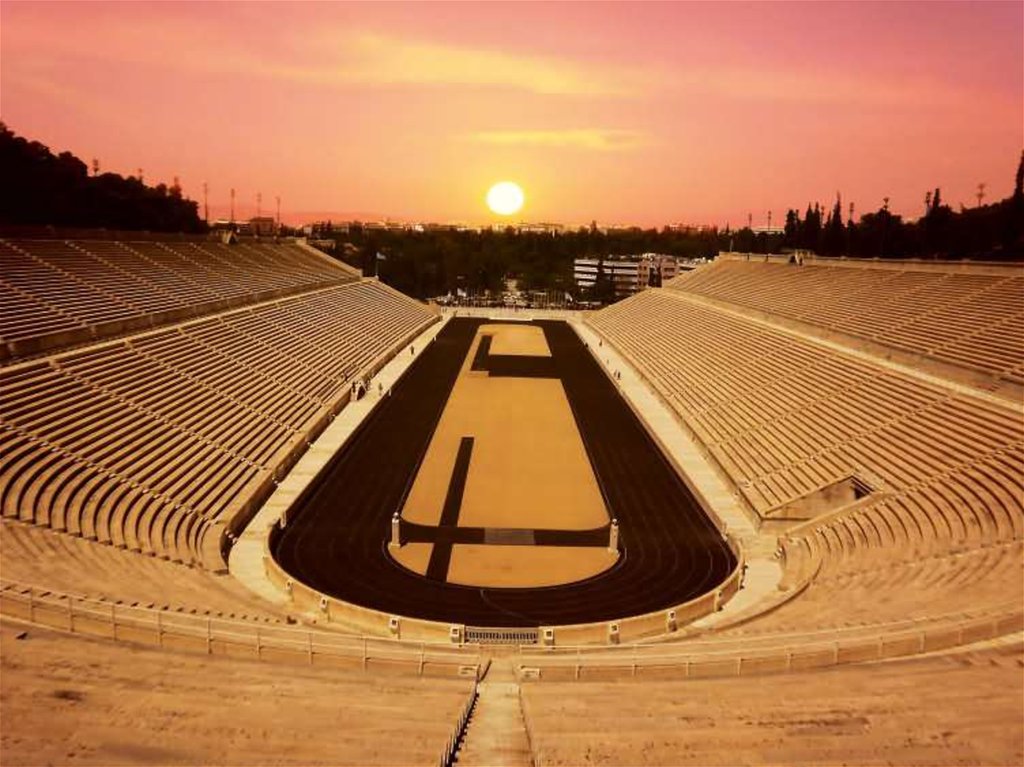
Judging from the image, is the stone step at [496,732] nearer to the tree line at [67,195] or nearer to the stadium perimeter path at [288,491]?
the stadium perimeter path at [288,491]

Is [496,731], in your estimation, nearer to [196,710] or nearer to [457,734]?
[457,734]

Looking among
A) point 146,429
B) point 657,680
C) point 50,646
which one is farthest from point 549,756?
point 146,429

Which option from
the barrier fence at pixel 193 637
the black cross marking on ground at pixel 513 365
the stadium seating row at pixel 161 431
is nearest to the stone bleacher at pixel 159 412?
the stadium seating row at pixel 161 431

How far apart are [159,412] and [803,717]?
20811 millimetres

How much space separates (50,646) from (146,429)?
12873mm

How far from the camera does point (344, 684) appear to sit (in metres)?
10.2

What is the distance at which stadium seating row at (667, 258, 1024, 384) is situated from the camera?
2577 cm

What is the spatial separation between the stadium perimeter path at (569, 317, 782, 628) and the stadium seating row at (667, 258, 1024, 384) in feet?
29.2

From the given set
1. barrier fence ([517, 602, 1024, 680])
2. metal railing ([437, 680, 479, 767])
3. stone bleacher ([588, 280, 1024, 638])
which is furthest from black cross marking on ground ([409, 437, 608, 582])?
metal railing ([437, 680, 479, 767])

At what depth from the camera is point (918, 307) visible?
109ft

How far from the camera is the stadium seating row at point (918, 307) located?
25766mm

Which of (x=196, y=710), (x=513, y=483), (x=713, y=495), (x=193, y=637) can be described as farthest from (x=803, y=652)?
(x=513, y=483)

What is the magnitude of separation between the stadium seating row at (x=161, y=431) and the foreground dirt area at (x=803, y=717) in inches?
448

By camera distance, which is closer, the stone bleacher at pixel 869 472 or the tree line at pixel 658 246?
the stone bleacher at pixel 869 472
